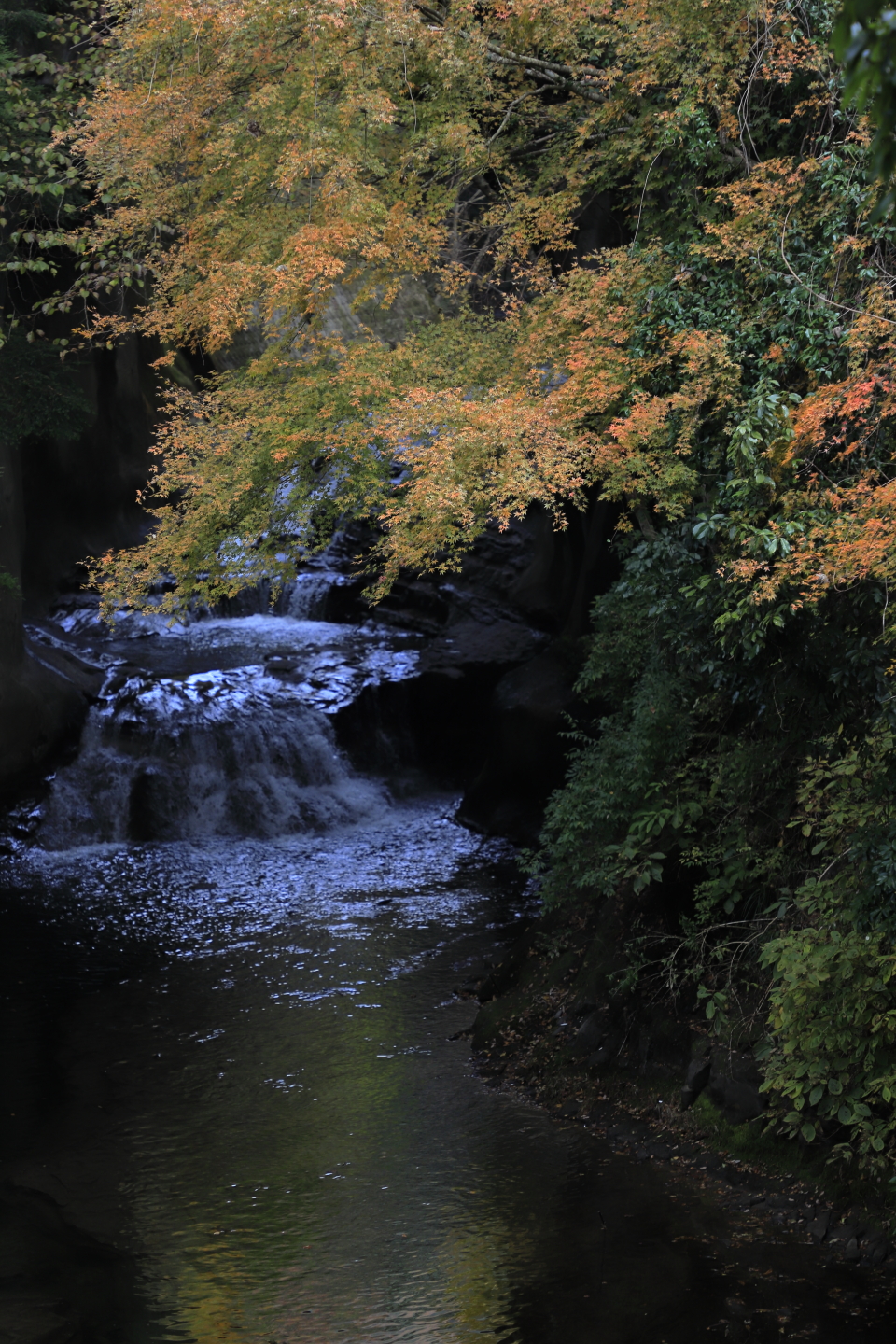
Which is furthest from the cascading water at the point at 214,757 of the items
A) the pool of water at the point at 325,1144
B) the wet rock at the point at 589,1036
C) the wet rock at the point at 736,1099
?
the wet rock at the point at 736,1099

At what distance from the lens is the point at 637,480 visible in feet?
26.2

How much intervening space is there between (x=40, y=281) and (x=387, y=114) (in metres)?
11.0

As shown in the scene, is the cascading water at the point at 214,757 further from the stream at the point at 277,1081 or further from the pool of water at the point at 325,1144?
the pool of water at the point at 325,1144

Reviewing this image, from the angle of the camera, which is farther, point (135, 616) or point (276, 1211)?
point (135, 616)

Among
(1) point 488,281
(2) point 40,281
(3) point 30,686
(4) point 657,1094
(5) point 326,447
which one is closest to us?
(4) point 657,1094

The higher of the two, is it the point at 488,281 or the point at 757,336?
the point at 488,281

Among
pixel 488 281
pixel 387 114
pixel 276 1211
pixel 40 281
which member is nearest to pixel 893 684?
pixel 276 1211

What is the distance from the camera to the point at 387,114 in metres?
8.84

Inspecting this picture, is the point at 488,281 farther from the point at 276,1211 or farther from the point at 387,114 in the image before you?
the point at 276,1211

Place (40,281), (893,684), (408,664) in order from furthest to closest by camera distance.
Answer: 1. (408,664)
2. (40,281)
3. (893,684)

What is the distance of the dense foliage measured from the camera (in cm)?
656

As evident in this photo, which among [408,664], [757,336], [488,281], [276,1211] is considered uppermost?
[488,281]

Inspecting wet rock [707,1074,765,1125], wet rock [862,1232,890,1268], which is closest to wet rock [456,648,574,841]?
wet rock [707,1074,765,1125]

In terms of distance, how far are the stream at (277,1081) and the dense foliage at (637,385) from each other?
1.62m
